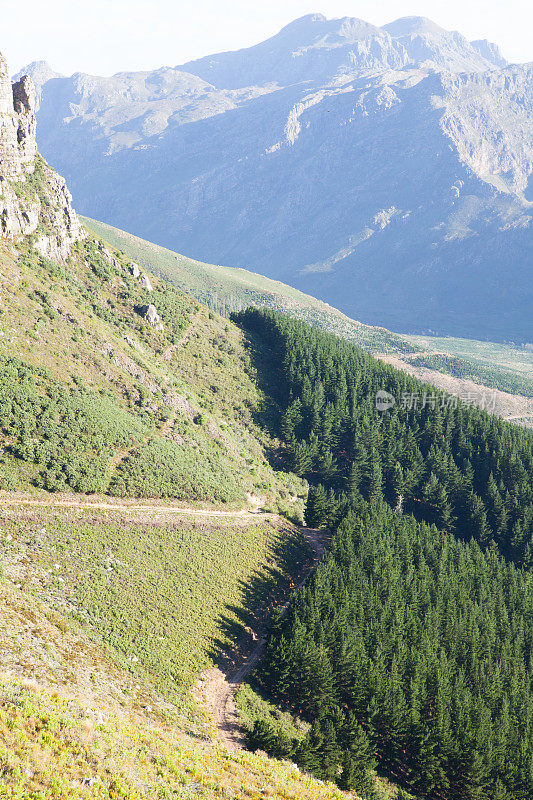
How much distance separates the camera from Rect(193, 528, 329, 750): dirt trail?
52875 mm

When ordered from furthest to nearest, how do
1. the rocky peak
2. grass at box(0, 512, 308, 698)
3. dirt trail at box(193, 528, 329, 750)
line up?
the rocky peak, grass at box(0, 512, 308, 698), dirt trail at box(193, 528, 329, 750)

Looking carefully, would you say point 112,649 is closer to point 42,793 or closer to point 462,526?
point 42,793

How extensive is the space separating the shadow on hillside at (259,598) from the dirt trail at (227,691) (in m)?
0.53

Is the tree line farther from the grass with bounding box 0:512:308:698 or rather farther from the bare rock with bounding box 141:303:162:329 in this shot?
the bare rock with bounding box 141:303:162:329

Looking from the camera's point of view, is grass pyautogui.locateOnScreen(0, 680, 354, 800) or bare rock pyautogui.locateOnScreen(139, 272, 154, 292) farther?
bare rock pyautogui.locateOnScreen(139, 272, 154, 292)

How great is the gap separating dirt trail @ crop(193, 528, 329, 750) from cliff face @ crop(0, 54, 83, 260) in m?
79.1

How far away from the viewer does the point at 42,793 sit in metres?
29.2

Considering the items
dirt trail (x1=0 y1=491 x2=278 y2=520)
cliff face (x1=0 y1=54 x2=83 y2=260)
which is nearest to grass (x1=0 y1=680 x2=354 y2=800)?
dirt trail (x1=0 y1=491 x2=278 y2=520)

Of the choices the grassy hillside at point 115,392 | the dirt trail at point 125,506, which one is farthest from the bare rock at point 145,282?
the dirt trail at point 125,506

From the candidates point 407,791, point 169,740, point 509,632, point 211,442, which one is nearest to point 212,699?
point 169,740

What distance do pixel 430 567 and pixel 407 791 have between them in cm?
4019

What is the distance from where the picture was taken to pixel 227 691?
194 feet

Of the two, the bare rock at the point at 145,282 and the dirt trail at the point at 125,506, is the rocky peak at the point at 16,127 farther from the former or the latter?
the dirt trail at the point at 125,506

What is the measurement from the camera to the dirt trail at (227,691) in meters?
52.9
